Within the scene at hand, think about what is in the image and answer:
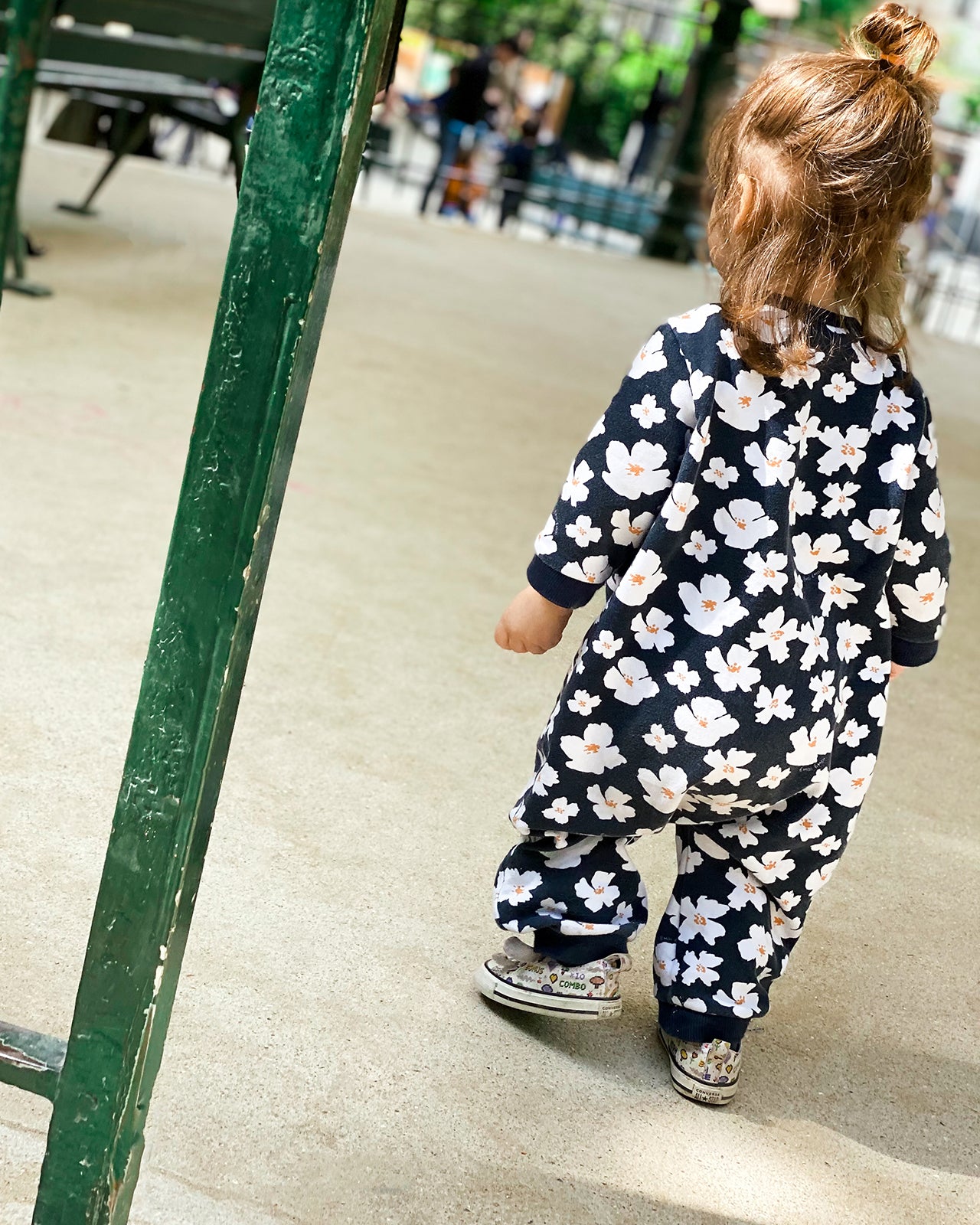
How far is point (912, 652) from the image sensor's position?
5.49ft

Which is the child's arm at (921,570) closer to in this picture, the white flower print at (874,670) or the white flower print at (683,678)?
the white flower print at (874,670)

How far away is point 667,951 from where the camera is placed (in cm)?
171

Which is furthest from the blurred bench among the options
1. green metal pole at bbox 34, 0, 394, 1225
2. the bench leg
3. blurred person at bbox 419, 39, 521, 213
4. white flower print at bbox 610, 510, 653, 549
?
blurred person at bbox 419, 39, 521, 213

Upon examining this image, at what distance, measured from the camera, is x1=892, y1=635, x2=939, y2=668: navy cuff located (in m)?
1.67

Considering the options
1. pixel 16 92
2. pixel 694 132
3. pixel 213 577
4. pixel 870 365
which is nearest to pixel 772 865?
pixel 870 365

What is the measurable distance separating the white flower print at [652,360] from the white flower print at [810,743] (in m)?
0.42

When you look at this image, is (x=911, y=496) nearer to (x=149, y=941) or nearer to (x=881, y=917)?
(x=881, y=917)

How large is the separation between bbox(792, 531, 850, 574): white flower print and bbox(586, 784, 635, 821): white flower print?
32 centimetres

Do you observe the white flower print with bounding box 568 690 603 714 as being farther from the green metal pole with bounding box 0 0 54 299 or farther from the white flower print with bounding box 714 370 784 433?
the green metal pole with bounding box 0 0 54 299

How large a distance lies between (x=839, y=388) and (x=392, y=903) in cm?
88

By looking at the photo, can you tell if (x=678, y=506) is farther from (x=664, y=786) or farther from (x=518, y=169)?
(x=518, y=169)

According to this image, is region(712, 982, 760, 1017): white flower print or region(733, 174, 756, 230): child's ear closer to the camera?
region(733, 174, 756, 230): child's ear

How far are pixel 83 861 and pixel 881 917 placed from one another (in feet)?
3.77

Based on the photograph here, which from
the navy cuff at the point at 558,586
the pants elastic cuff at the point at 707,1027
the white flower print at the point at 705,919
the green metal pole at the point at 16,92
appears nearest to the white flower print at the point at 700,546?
the navy cuff at the point at 558,586
